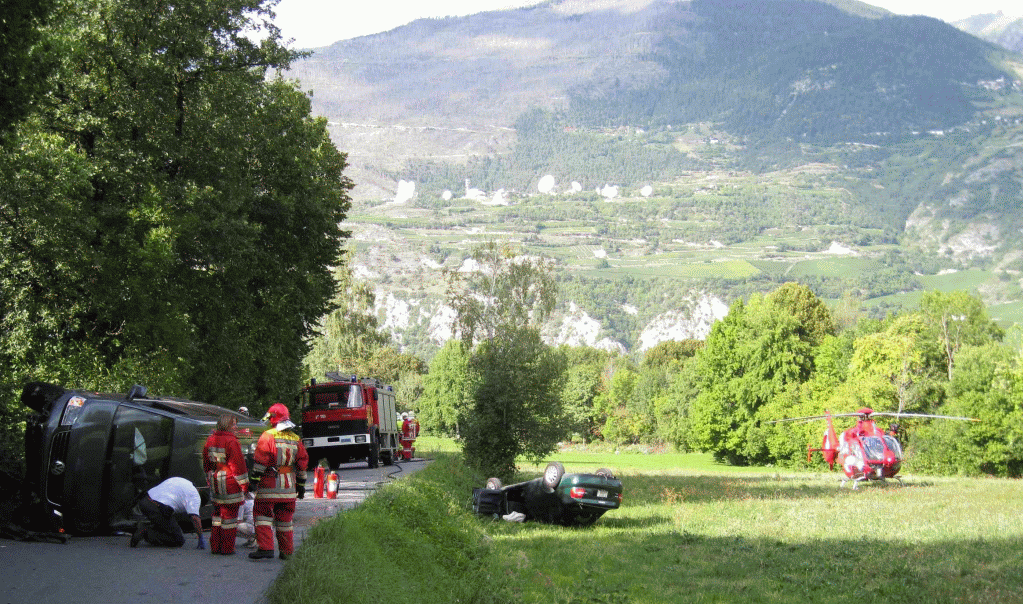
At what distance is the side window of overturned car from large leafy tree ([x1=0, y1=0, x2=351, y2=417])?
23.8 feet

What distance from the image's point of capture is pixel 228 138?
31.3 metres

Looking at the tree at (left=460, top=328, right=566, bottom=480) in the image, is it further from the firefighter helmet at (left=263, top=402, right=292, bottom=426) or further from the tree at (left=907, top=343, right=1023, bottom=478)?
the tree at (left=907, top=343, right=1023, bottom=478)

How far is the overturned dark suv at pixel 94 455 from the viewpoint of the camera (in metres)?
15.6

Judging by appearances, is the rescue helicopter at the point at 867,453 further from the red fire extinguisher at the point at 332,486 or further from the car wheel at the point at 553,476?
the red fire extinguisher at the point at 332,486

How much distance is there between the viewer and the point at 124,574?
12.8m

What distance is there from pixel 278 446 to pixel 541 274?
68.6 metres

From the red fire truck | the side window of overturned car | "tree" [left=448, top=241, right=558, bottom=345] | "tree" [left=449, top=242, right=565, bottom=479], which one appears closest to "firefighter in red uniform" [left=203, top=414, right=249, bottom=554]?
the side window of overturned car

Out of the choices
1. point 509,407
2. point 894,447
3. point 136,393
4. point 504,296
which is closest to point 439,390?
point 504,296

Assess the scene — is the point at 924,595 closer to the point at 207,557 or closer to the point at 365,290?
the point at 207,557

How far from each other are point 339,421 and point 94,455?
26919 mm

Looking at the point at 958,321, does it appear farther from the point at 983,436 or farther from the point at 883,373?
the point at 983,436

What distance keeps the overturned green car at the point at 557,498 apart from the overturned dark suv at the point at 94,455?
1016 cm

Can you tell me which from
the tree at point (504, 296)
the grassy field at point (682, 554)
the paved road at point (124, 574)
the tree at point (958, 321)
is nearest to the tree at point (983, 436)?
the tree at point (504, 296)

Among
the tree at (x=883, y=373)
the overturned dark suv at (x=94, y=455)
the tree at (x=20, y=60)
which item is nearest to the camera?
the tree at (x=20, y=60)
